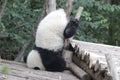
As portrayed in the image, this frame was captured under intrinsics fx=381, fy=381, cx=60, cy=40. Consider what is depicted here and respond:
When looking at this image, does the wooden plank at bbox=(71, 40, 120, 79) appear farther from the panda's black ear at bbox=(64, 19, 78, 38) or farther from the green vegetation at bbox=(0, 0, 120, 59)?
the green vegetation at bbox=(0, 0, 120, 59)

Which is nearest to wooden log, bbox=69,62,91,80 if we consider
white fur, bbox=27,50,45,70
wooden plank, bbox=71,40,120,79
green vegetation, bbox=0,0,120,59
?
Result: wooden plank, bbox=71,40,120,79

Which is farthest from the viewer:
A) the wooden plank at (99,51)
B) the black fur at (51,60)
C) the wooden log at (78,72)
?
the black fur at (51,60)

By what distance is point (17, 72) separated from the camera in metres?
5.32

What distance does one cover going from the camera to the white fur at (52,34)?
5.75m

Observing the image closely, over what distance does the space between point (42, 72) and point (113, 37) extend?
5.41m

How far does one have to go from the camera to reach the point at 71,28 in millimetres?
5777

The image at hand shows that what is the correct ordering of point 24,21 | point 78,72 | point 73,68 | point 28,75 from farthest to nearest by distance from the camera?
point 24,21 < point 73,68 < point 78,72 < point 28,75

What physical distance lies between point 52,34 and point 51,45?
17 centimetres

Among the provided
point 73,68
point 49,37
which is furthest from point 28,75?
point 73,68

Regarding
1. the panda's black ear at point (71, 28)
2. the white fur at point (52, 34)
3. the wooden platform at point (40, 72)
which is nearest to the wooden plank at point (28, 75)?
the wooden platform at point (40, 72)

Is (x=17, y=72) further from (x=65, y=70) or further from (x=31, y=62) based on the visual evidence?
(x=65, y=70)

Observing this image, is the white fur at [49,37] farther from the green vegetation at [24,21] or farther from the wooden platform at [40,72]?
the green vegetation at [24,21]

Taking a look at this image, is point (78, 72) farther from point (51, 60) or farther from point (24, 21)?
point (24, 21)

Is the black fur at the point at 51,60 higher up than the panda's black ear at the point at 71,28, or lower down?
lower down
